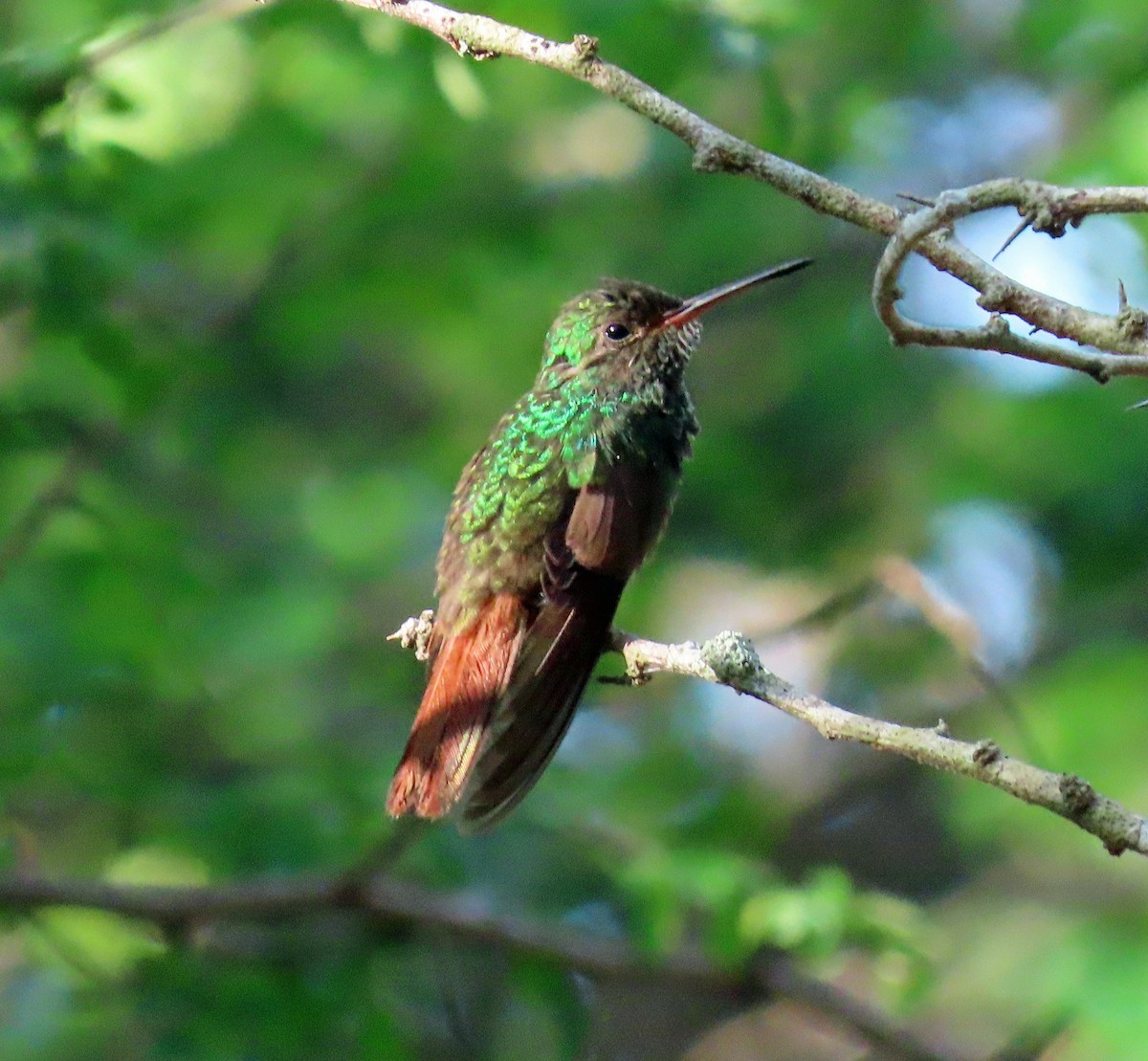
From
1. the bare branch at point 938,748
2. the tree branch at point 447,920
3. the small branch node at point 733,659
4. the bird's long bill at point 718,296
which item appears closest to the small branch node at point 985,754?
the bare branch at point 938,748

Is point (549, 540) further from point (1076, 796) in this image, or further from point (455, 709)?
point (1076, 796)

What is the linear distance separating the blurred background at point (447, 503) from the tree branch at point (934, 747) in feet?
3.56

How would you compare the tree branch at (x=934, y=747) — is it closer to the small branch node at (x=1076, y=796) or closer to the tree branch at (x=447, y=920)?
the small branch node at (x=1076, y=796)

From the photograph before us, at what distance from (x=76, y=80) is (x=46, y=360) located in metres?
2.20

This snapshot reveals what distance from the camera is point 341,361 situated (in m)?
11.7

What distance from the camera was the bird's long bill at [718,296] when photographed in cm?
453

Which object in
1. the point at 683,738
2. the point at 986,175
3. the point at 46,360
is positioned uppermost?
the point at 986,175

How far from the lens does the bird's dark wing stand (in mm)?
4410

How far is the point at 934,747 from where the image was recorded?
112 inches

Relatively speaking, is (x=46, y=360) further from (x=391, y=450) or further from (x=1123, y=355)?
(x=1123, y=355)

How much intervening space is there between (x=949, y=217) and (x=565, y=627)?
2131 mm

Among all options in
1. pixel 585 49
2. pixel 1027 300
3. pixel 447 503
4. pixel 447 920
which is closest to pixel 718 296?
pixel 585 49

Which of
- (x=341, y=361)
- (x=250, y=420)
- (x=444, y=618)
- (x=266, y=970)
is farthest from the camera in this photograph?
(x=341, y=361)

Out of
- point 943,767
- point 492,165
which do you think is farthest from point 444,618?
point 492,165
